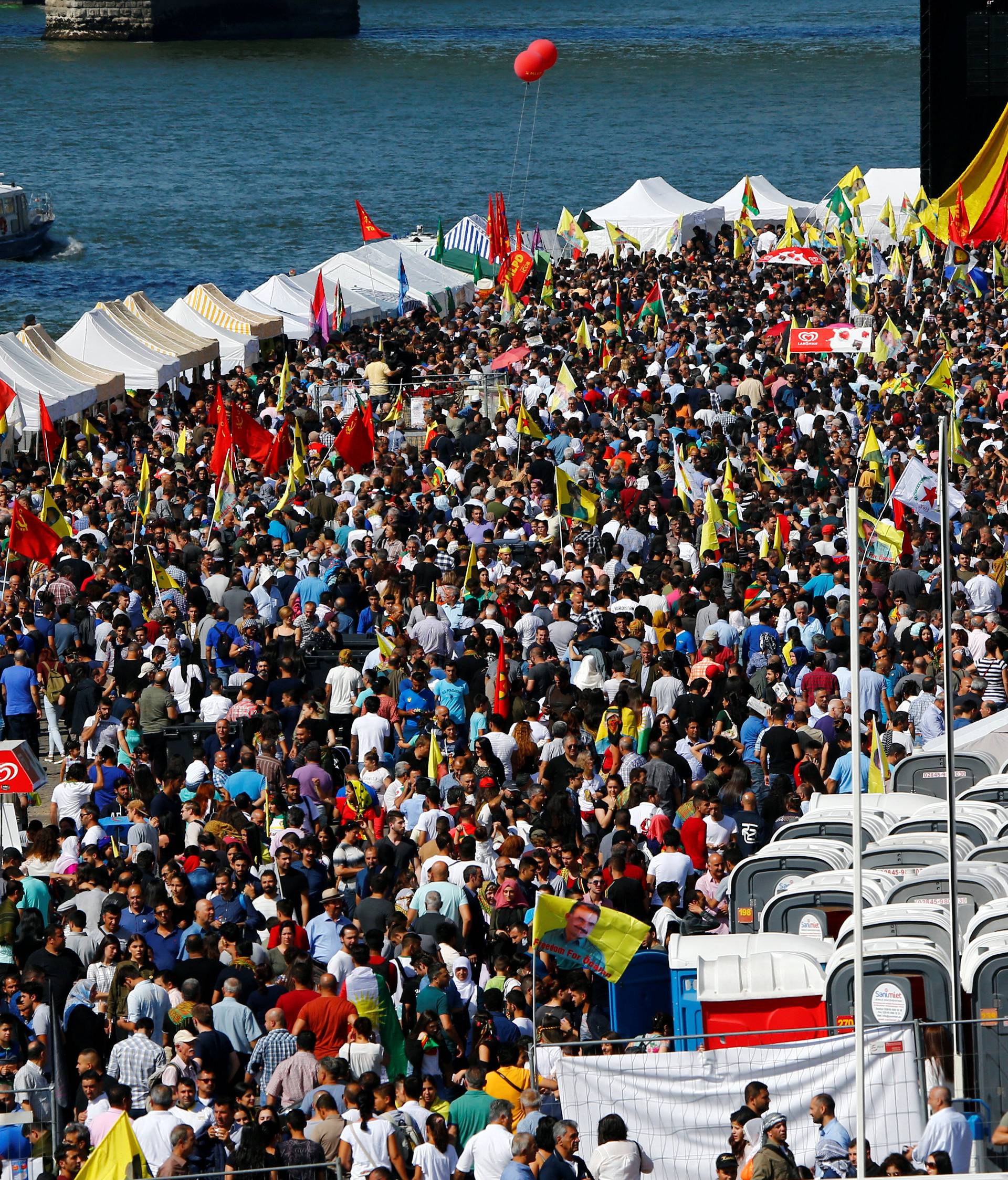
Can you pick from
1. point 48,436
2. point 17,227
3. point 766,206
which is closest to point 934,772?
point 48,436

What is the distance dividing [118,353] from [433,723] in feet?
51.3

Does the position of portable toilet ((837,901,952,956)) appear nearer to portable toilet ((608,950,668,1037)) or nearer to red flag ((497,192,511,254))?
portable toilet ((608,950,668,1037))

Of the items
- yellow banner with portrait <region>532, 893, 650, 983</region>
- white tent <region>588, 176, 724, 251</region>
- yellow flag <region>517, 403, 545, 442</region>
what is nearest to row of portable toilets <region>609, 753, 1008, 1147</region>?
yellow banner with portrait <region>532, 893, 650, 983</region>

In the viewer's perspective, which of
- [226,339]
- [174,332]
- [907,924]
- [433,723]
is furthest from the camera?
[226,339]

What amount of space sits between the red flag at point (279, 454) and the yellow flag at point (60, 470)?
6.82 feet

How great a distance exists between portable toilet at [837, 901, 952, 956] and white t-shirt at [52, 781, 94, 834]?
5247 mm

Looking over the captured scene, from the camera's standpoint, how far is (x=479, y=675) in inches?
595

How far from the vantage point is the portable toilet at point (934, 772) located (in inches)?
518

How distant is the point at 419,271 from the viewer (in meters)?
38.2

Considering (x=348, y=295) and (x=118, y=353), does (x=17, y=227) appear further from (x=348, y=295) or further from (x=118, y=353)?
(x=118, y=353)

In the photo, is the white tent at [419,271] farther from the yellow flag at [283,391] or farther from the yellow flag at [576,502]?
the yellow flag at [576,502]

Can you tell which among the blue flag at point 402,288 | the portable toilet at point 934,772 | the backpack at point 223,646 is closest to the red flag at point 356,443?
the backpack at point 223,646

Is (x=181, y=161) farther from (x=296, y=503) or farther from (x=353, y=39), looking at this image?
(x=296, y=503)

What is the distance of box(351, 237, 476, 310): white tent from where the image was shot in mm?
37688
